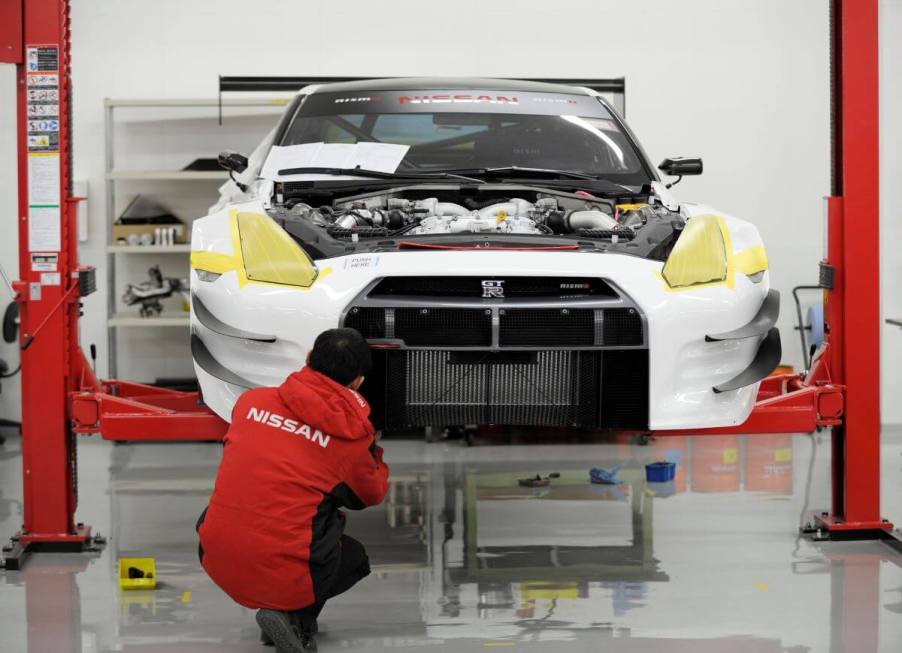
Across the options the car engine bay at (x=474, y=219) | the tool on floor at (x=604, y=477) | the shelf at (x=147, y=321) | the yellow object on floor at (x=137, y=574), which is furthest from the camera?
the shelf at (x=147, y=321)

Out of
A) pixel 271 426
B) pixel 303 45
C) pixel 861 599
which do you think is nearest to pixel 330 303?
pixel 271 426

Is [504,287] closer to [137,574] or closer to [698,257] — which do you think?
[698,257]

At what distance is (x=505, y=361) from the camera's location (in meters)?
3.80

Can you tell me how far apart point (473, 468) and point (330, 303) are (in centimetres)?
291

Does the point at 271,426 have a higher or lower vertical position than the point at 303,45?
lower

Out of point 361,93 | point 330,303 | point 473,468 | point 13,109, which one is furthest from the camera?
point 13,109

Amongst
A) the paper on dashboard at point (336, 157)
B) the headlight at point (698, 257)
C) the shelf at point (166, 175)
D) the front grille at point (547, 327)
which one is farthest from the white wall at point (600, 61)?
the front grille at point (547, 327)

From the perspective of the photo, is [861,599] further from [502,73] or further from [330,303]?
[502,73]

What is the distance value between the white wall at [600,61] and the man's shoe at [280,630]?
4.82 metres

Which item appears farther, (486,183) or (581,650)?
(486,183)

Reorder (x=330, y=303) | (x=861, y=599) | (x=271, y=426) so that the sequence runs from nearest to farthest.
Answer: (x=271, y=426)
(x=330, y=303)
(x=861, y=599)

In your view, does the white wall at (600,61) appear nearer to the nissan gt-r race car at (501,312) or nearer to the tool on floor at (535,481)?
the tool on floor at (535,481)

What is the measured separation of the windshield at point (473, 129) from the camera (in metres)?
4.97

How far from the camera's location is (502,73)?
316 inches
